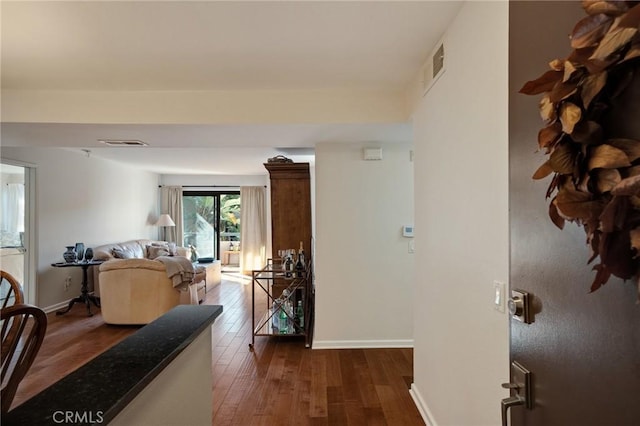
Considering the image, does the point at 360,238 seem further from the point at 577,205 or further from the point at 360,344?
the point at 577,205

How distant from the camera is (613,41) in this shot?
562 millimetres

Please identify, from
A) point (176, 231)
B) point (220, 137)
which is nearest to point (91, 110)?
point (220, 137)

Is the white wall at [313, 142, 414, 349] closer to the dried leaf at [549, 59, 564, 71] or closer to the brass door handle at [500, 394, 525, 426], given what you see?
the brass door handle at [500, 394, 525, 426]

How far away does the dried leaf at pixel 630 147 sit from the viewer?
57 cm

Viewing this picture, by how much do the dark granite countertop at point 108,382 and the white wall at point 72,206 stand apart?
487 cm

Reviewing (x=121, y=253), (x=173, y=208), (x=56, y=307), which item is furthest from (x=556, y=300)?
(x=173, y=208)

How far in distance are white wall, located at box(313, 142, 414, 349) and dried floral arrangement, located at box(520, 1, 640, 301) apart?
2.89 metres

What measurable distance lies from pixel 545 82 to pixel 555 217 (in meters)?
0.29

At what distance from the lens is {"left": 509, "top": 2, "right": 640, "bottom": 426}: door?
630 millimetres

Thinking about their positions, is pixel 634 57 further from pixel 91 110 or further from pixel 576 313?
pixel 91 110

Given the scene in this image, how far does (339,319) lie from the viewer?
11.8ft

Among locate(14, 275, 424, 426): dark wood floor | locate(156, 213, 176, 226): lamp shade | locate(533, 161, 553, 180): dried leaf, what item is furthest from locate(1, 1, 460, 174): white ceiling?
locate(156, 213, 176, 226): lamp shade

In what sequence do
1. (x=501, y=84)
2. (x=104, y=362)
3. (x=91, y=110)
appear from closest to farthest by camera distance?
(x=104, y=362)
(x=501, y=84)
(x=91, y=110)

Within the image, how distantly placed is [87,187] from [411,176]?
552 centimetres
